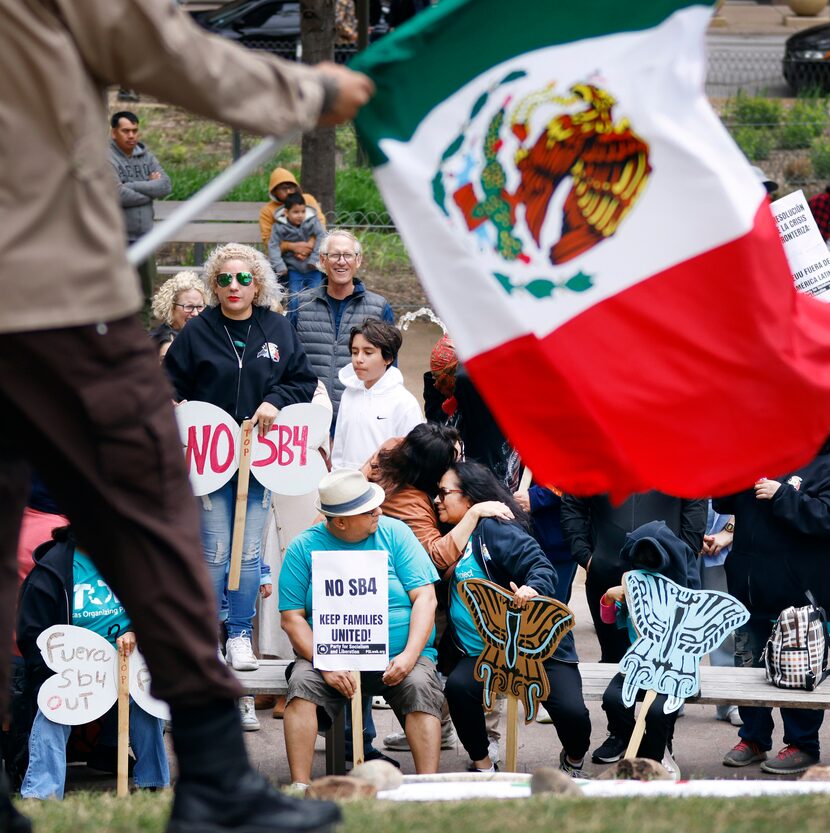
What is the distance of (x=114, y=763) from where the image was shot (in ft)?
24.1

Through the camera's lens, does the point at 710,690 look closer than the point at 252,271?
Yes

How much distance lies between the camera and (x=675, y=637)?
22.9ft

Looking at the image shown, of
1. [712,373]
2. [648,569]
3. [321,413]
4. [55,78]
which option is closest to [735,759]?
[648,569]

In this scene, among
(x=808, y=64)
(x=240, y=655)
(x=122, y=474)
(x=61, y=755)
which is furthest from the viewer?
(x=808, y=64)

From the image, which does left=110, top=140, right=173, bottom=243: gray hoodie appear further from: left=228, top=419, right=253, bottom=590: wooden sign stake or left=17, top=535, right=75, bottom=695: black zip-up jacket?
left=17, top=535, right=75, bottom=695: black zip-up jacket

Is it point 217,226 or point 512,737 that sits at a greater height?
point 217,226

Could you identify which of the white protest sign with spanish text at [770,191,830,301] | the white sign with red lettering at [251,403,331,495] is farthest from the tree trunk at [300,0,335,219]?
the white protest sign with spanish text at [770,191,830,301]

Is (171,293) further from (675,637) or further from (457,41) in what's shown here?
(457,41)

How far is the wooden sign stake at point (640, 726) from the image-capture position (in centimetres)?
666

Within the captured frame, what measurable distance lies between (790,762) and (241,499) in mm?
3015

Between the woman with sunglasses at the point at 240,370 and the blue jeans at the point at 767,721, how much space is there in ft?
8.47

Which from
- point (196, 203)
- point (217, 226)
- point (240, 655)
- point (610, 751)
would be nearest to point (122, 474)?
point (196, 203)

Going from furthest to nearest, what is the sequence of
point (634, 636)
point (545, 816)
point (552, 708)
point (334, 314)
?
point (334, 314)
point (634, 636)
point (552, 708)
point (545, 816)

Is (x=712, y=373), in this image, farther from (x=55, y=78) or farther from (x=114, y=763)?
(x=114, y=763)
